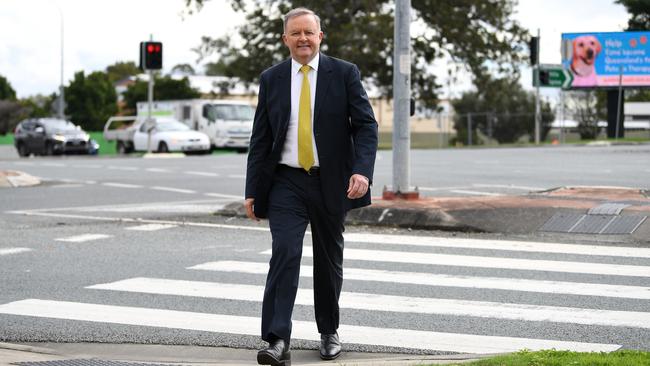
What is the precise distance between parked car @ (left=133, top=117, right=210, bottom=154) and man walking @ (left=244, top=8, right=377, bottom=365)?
33232mm

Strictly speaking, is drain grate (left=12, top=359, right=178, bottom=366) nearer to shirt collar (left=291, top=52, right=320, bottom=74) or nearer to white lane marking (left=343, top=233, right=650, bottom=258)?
shirt collar (left=291, top=52, right=320, bottom=74)

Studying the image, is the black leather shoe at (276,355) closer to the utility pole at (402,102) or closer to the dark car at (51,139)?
the utility pole at (402,102)

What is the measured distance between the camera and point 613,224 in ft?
40.1

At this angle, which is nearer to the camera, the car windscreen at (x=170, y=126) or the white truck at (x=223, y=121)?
the car windscreen at (x=170, y=126)

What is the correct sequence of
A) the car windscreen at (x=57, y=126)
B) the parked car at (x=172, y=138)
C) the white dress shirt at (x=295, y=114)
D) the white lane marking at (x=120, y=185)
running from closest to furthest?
the white dress shirt at (x=295, y=114), the white lane marking at (x=120, y=185), the parked car at (x=172, y=138), the car windscreen at (x=57, y=126)

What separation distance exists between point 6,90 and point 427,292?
121 meters

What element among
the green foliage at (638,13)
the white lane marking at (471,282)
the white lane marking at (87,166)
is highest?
the green foliage at (638,13)

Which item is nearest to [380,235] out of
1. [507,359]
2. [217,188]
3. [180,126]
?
[507,359]

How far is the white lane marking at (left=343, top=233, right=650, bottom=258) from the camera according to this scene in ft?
36.0

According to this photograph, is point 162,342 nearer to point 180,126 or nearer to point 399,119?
point 399,119

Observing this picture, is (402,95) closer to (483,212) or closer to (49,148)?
(483,212)

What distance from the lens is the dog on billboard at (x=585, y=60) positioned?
61312 millimetres

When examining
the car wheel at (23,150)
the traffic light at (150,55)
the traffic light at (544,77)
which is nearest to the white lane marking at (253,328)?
the traffic light at (150,55)

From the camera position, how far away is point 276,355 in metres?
6.13
